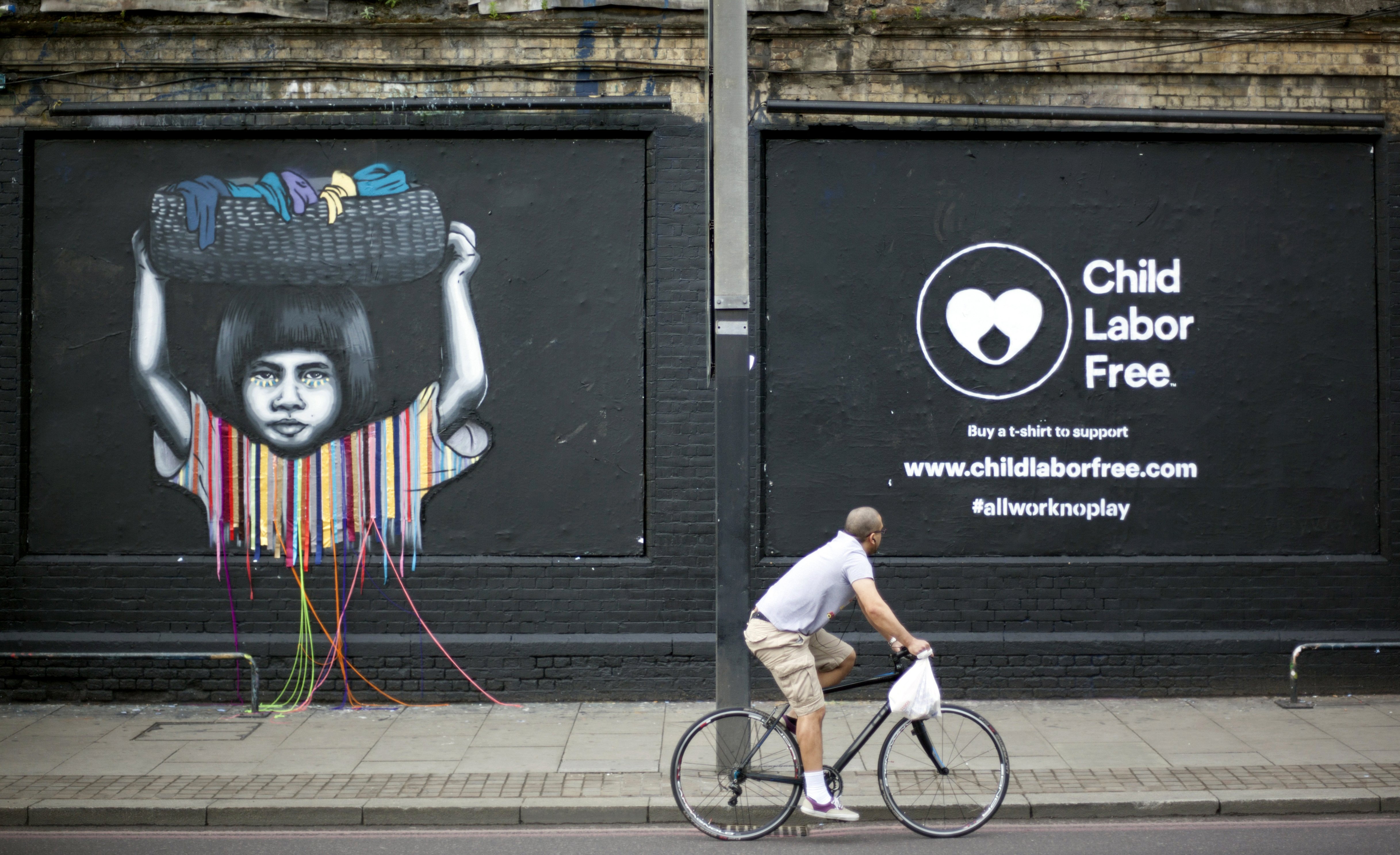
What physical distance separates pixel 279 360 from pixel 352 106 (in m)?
2.17

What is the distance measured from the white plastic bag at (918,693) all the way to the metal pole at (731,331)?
116 centimetres

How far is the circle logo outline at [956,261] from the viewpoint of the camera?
29.4 feet

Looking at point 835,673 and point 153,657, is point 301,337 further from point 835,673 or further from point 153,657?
point 835,673

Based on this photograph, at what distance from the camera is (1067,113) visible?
28.9ft

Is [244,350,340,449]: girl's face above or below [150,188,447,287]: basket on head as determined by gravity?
below

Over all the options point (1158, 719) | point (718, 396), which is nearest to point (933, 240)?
point (718, 396)

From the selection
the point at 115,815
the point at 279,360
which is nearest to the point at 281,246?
the point at 279,360

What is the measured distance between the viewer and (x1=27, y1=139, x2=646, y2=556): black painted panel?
887 centimetres

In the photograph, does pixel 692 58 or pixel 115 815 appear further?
pixel 692 58

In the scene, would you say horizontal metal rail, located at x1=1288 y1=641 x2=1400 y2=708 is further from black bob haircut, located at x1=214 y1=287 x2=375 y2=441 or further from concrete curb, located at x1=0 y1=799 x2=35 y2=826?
concrete curb, located at x1=0 y1=799 x2=35 y2=826

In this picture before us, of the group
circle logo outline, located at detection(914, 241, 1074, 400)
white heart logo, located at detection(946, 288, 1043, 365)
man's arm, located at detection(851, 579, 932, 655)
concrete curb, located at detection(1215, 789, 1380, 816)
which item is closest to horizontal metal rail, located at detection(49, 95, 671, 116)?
circle logo outline, located at detection(914, 241, 1074, 400)

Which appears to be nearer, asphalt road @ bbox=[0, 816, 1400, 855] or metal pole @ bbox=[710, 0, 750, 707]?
asphalt road @ bbox=[0, 816, 1400, 855]

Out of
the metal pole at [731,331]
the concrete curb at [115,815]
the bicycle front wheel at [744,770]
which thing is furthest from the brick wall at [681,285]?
the bicycle front wheel at [744,770]

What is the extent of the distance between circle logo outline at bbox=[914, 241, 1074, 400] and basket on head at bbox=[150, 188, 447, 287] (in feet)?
13.9
